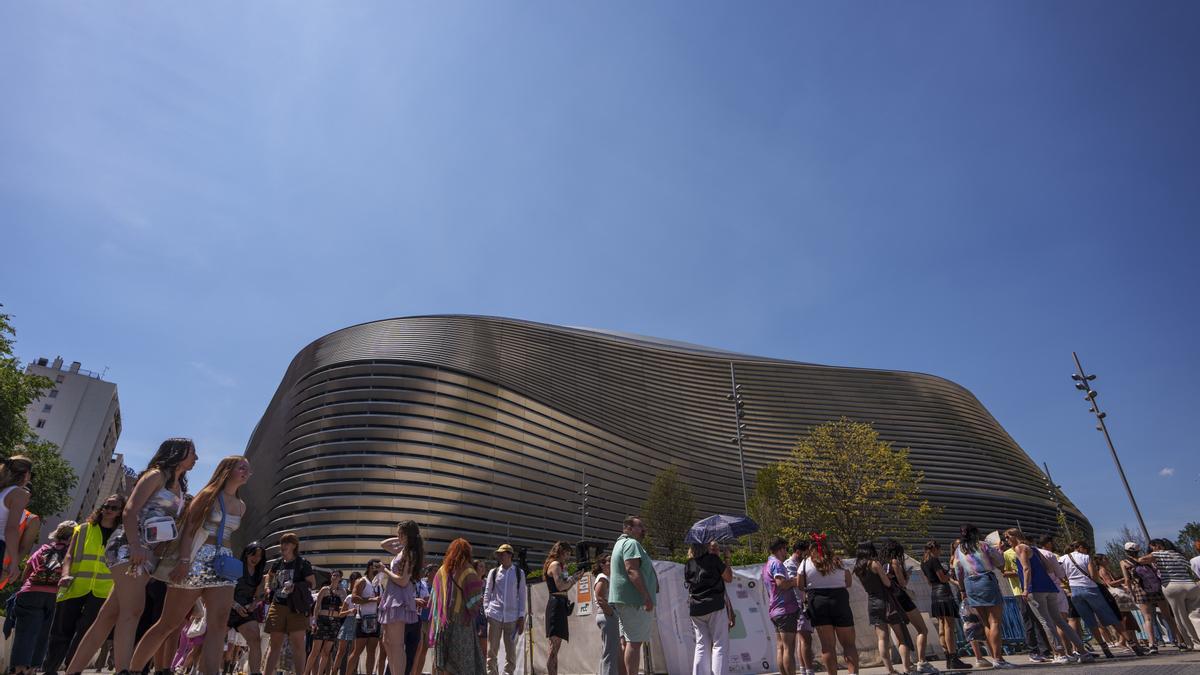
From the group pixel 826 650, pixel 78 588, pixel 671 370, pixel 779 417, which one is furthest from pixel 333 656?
pixel 779 417

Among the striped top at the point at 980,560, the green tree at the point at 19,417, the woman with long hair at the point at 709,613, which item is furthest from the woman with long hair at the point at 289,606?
the green tree at the point at 19,417

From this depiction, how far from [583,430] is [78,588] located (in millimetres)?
46380

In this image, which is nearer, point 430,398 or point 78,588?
point 78,588

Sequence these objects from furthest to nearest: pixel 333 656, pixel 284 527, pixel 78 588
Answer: pixel 284 527 < pixel 333 656 < pixel 78 588

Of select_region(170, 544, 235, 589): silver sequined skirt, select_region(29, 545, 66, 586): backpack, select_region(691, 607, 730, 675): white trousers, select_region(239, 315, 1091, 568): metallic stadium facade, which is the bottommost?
select_region(691, 607, 730, 675): white trousers

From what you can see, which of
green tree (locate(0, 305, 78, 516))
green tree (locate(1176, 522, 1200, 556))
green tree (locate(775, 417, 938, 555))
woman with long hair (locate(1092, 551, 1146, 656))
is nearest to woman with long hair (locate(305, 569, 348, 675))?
woman with long hair (locate(1092, 551, 1146, 656))

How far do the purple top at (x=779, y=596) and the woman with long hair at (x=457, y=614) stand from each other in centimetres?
359

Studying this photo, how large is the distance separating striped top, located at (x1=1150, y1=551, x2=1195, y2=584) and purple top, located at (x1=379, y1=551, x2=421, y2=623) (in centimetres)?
1083

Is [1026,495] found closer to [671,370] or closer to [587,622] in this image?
[671,370]

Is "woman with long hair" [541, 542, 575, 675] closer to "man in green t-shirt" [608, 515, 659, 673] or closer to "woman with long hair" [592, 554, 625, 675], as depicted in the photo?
"woman with long hair" [592, 554, 625, 675]

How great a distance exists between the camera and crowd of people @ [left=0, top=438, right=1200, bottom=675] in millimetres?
4422

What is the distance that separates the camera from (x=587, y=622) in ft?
36.9

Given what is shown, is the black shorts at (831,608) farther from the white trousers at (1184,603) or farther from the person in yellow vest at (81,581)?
the person in yellow vest at (81,581)

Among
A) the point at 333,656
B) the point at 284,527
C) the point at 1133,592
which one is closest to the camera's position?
the point at 1133,592
